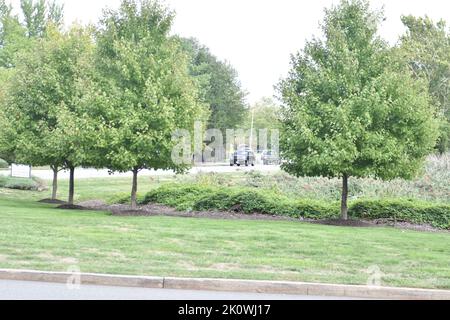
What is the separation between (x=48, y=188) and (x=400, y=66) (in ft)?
62.5

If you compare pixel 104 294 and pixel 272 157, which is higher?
pixel 272 157

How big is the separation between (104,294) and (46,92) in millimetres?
15146

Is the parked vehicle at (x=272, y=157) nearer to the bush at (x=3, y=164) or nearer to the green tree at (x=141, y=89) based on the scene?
the green tree at (x=141, y=89)

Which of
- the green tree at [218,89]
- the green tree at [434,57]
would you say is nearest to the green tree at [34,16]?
the green tree at [218,89]

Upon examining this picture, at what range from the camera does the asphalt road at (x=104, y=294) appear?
25.8ft

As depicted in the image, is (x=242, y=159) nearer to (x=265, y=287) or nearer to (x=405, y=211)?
(x=405, y=211)

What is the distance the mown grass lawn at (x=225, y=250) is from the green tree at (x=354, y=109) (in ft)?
7.07

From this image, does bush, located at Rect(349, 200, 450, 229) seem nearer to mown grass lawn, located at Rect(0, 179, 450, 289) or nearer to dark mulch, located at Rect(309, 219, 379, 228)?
dark mulch, located at Rect(309, 219, 379, 228)

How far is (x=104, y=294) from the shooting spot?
805 centimetres

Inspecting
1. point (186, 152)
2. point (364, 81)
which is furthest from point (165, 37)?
point (364, 81)

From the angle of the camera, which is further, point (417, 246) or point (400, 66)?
point (400, 66)

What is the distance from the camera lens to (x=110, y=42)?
19.2 m

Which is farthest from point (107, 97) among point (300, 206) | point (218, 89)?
point (218, 89)
